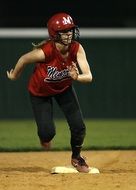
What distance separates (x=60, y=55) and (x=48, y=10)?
8369 millimetres

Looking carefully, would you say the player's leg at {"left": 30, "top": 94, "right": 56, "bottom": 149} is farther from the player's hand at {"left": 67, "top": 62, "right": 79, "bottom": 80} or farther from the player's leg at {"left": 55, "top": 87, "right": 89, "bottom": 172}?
the player's hand at {"left": 67, "top": 62, "right": 79, "bottom": 80}

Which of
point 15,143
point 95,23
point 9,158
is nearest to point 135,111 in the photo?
point 95,23

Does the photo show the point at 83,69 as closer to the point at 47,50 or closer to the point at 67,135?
the point at 47,50

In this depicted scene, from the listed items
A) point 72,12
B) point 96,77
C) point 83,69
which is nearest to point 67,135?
point 96,77

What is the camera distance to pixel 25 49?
14.7m

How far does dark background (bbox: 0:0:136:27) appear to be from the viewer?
1544cm

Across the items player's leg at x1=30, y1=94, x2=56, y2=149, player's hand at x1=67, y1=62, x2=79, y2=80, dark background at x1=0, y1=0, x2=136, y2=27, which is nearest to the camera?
player's hand at x1=67, y1=62, x2=79, y2=80

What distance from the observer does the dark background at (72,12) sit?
15438 millimetres

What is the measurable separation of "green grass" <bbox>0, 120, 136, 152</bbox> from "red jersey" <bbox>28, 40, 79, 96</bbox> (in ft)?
8.56

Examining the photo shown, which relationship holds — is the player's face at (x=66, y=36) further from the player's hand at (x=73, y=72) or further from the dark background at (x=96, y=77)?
the dark background at (x=96, y=77)

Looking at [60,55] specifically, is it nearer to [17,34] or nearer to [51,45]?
[51,45]

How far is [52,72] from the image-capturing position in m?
7.45

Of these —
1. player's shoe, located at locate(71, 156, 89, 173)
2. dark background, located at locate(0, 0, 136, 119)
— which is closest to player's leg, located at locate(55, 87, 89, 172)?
player's shoe, located at locate(71, 156, 89, 173)

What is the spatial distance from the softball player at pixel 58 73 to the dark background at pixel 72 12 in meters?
7.80
